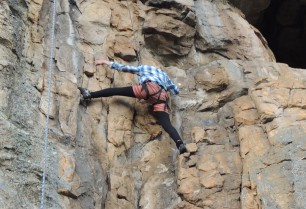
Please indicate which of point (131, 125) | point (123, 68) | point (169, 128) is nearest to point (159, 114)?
point (169, 128)

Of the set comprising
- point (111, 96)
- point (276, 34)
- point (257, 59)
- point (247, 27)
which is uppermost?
point (276, 34)

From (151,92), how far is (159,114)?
17.1 inches

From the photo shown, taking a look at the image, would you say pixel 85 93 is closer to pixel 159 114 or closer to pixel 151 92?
pixel 151 92

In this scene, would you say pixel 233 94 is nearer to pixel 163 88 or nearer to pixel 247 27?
pixel 163 88

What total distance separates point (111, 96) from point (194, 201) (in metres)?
2.59

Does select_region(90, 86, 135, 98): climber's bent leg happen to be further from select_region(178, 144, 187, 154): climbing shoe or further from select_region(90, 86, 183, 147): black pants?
select_region(178, 144, 187, 154): climbing shoe

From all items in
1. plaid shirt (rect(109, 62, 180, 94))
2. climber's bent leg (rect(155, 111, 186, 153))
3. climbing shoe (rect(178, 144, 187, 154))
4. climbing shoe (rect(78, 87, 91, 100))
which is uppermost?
plaid shirt (rect(109, 62, 180, 94))

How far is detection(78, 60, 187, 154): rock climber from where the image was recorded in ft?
27.2

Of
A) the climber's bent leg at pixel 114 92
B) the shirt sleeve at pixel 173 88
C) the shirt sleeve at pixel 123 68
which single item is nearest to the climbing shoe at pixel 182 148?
the climber's bent leg at pixel 114 92

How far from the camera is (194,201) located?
7.40 meters

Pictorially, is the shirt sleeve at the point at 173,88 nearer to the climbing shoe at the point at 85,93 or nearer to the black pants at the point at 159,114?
the black pants at the point at 159,114

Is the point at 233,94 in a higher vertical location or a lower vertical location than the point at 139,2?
lower

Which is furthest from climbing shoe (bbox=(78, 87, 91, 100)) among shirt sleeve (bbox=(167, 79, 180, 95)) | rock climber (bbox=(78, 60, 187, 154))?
shirt sleeve (bbox=(167, 79, 180, 95))

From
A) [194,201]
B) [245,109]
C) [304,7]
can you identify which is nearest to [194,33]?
[245,109]
